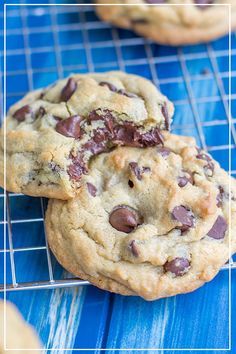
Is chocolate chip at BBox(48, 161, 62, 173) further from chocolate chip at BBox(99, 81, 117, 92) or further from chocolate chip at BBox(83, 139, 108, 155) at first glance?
chocolate chip at BBox(99, 81, 117, 92)

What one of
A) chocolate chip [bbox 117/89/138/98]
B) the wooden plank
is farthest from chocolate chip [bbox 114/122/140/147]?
the wooden plank

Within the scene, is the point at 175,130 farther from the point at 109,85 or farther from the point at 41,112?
the point at 41,112

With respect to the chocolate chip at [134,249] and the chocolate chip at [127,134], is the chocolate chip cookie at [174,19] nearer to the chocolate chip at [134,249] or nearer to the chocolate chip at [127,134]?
the chocolate chip at [127,134]

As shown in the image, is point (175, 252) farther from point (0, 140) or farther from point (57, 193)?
point (0, 140)

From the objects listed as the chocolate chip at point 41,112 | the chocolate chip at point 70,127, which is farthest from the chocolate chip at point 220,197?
the chocolate chip at point 41,112

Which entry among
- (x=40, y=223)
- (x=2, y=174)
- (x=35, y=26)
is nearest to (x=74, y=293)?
(x=40, y=223)
